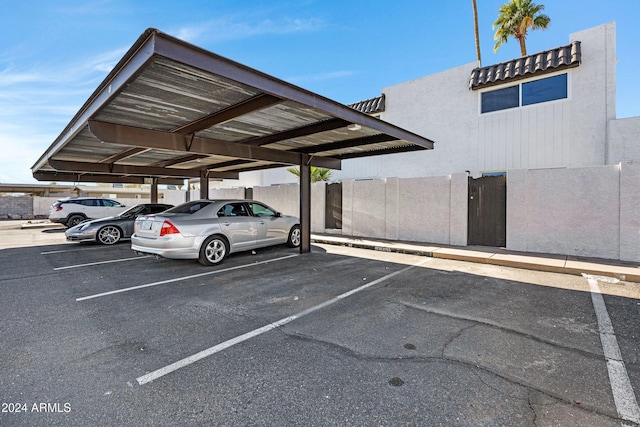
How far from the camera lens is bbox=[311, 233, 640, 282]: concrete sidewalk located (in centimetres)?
639

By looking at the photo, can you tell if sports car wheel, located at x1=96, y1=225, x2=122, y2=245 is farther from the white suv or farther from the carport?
the white suv

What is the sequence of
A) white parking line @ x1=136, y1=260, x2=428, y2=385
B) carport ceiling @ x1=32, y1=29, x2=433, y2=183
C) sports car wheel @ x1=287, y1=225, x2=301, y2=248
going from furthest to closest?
sports car wheel @ x1=287, y1=225, x2=301, y2=248 < carport ceiling @ x1=32, y1=29, x2=433, y2=183 < white parking line @ x1=136, y1=260, x2=428, y2=385

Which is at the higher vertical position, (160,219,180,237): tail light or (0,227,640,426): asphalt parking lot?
(160,219,180,237): tail light

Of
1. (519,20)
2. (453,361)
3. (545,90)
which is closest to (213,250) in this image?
(453,361)

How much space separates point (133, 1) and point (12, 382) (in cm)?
744

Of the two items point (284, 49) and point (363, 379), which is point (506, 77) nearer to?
point (284, 49)

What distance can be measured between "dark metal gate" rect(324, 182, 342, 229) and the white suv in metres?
11.1

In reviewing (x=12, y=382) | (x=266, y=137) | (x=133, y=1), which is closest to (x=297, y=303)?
(x=12, y=382)

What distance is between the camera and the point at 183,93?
4.66 meters

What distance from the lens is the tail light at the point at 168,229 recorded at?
261 inches

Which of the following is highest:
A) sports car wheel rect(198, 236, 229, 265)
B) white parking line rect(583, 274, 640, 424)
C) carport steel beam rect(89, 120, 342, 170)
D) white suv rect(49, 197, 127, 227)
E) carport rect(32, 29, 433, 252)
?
carport rect(32, 29, 433, 252)

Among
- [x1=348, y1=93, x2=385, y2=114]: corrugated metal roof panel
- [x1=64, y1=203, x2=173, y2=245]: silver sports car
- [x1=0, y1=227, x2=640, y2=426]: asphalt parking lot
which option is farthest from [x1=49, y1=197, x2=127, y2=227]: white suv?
[x1=348, y1=93, x2=385, y2=114]: corrugated metal roof panel

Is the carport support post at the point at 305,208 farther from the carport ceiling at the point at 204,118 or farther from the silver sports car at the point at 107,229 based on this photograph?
the silver sports car at the point at 107,229

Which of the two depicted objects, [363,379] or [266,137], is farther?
[266,137]
